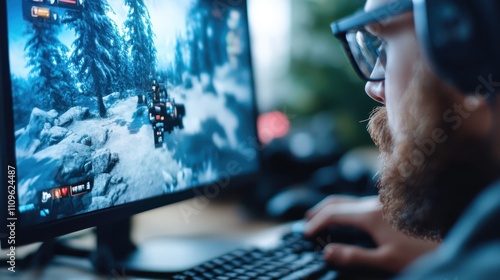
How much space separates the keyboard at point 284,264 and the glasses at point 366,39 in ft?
0.96

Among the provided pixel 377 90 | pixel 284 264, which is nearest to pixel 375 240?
pixel 284 264

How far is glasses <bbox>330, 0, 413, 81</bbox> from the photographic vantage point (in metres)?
0.58

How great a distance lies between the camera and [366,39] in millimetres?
686

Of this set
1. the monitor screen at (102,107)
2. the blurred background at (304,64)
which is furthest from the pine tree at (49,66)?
the blurred background at (304,64)

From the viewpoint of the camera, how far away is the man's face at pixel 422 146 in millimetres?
520

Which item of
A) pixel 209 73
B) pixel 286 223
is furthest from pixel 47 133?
pixel 286 223

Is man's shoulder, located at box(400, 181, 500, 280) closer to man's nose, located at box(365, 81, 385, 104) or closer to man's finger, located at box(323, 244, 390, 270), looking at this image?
man's nose, located at box(365, 81, 385, 104)

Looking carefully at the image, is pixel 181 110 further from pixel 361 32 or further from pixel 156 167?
pixel 361 32

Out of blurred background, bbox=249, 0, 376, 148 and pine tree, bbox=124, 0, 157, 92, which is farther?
blurred background, bbox=249, 0, 376, 148

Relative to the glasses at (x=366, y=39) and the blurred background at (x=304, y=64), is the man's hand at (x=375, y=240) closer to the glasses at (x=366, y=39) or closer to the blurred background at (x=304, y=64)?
the glasses at (x=366, y=39)

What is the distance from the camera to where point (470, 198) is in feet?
1.74

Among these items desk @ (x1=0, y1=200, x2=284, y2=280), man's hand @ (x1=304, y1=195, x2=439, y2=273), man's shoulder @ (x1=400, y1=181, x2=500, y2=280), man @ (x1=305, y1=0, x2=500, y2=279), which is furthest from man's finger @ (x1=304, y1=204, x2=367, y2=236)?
man's shoulder @ (x1=400, y1=181, x2=500, y2=280)

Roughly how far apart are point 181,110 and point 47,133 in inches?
9.1

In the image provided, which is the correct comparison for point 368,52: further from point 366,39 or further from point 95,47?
point 95,47
